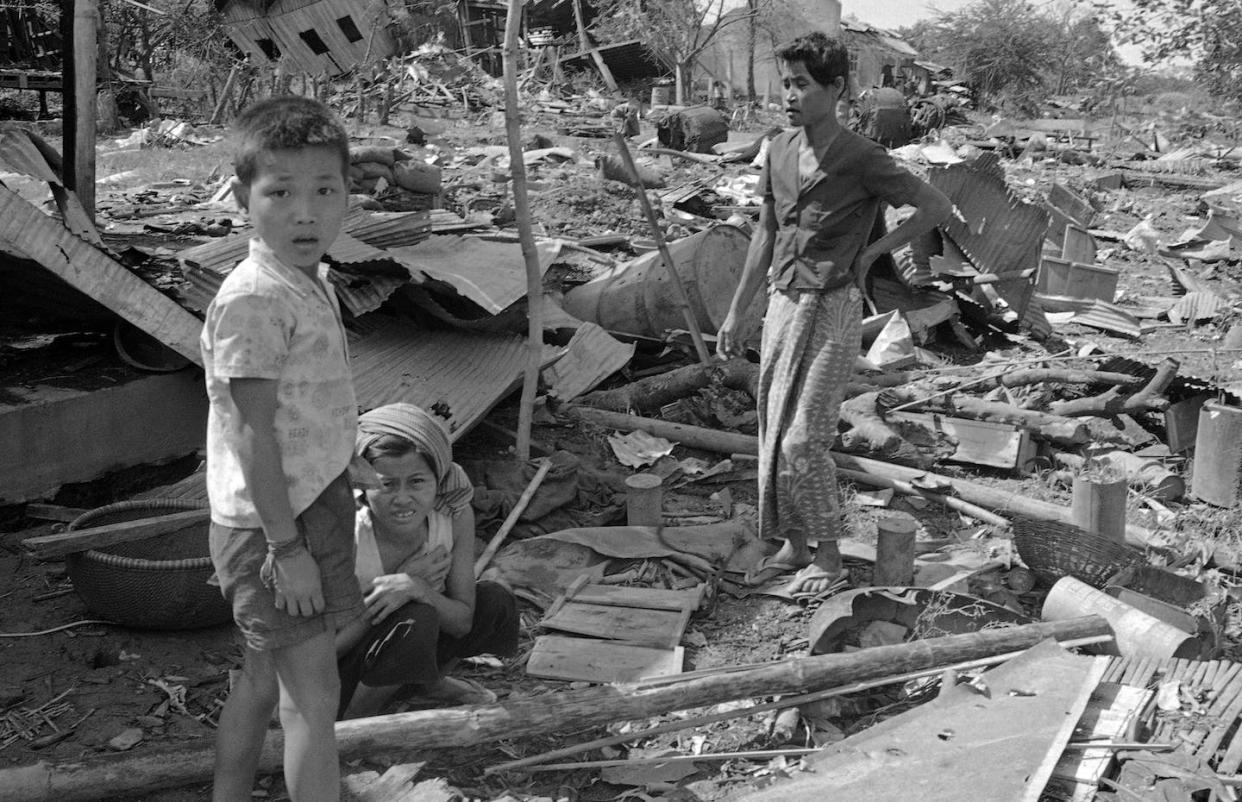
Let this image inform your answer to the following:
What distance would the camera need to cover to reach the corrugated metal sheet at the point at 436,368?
17.5ft

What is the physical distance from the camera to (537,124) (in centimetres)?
2384

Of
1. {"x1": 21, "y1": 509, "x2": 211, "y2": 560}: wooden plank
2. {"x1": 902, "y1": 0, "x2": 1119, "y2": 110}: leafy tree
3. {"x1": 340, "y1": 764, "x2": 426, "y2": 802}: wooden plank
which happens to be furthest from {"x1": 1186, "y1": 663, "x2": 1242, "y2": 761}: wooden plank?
{"x1": 902, "y1": 0, "x2": 1119, "y2": 110}: leafy tree

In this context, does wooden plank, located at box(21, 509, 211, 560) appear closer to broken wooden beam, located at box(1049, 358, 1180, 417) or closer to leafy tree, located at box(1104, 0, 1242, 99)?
broken wooden beam, located at box(1049, 358, 1180, 417)

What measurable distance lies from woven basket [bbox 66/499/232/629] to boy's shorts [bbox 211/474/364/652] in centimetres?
158

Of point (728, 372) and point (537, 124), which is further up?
point (537, 124)

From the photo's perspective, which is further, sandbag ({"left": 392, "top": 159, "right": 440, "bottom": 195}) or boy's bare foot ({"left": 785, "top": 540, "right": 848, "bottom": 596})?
sandbag ({"left": 392, "top": 159, "right": 440, "bottom": 195})

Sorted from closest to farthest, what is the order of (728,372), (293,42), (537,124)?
1. (728,372)
2. (537,124)
3. (293,42)

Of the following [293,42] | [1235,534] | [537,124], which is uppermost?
[293,42]

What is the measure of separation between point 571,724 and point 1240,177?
863 inches

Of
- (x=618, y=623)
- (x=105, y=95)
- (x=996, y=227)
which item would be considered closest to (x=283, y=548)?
(x=618, y=623)

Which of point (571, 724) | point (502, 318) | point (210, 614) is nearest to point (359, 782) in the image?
point (571, 724)

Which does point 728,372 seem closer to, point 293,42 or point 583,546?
point 583,546

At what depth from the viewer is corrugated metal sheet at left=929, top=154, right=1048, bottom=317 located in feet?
29.6

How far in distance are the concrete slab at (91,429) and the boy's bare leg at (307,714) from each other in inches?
121
